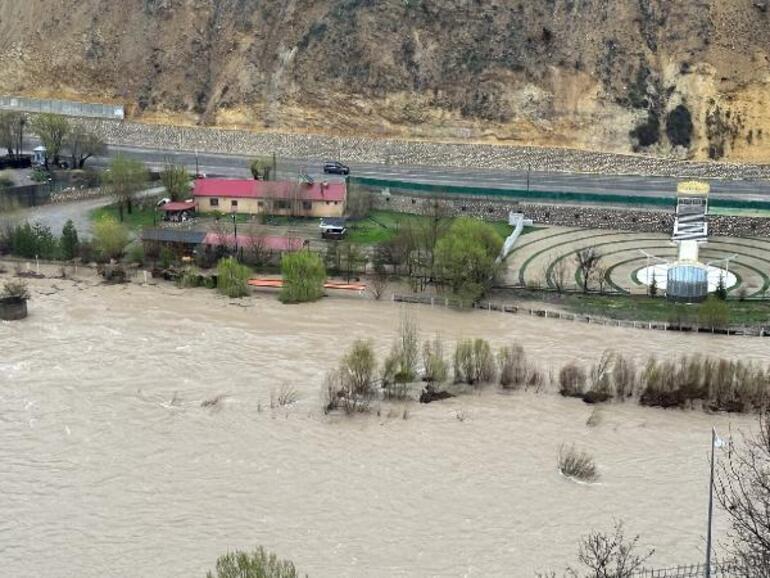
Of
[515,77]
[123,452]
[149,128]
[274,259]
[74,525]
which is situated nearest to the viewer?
[74,525]

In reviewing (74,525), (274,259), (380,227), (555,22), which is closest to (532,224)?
(380,227)

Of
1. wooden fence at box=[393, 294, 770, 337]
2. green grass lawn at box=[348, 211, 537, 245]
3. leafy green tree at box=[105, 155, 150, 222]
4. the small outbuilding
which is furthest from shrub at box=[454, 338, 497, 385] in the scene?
leafy green tree at box=[105, 155, 150, 222]

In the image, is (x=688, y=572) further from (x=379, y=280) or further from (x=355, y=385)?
(x=379, y=280)

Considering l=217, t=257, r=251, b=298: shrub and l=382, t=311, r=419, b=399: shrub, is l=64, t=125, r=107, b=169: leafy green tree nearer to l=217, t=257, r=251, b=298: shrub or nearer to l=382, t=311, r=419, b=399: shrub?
l=217, t=257, r=251, b=298: shrub

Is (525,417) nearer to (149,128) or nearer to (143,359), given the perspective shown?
(143,359)

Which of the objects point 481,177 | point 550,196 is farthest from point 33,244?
point 481,177
